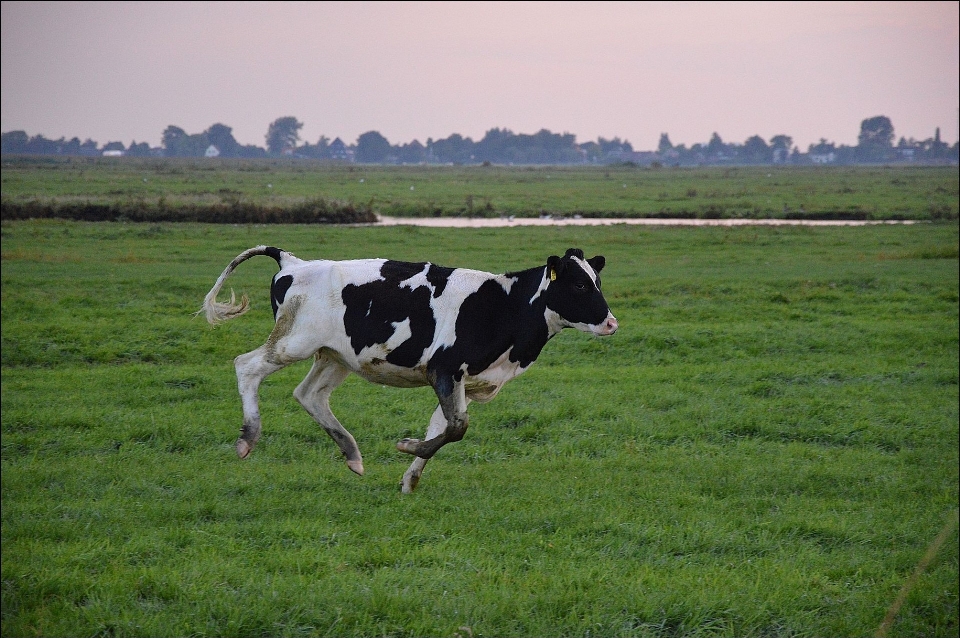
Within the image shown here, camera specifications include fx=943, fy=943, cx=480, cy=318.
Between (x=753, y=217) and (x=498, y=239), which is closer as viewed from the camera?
(x=498, y=239)

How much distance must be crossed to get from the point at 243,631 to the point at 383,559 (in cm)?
127

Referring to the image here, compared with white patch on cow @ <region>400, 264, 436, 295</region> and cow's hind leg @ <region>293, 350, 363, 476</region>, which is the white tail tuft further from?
white patch on cow @ <region>400, 264, 436, 295</region>

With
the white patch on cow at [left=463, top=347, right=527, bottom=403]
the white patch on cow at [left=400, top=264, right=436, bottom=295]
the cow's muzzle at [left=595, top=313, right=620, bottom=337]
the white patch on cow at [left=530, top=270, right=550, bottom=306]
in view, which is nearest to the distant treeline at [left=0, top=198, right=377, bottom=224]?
the white patch on cow at [left=400, top=264, right=436, bottom=295]

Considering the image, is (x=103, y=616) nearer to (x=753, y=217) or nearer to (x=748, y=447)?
(x=748, y=447)

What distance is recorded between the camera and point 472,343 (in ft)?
25.6

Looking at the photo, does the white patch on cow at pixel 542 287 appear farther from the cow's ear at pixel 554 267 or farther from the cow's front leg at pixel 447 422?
the cow's front leg at pixel 447 422

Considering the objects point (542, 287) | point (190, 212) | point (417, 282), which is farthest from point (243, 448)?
point (190, 212)

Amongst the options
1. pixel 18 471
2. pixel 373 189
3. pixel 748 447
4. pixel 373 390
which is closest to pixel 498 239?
pixel 373 390

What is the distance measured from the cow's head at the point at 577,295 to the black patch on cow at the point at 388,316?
1.04m

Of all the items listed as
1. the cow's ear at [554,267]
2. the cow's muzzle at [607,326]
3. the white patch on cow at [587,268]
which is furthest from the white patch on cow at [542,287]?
the cow's muzzle at [607,326]

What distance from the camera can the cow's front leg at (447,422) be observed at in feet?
24.9

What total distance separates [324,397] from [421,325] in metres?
1.28

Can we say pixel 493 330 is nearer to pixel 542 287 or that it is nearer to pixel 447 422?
pixel 542 287

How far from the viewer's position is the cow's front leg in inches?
299
